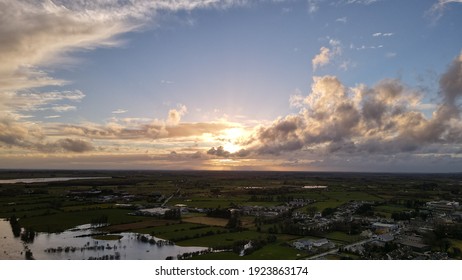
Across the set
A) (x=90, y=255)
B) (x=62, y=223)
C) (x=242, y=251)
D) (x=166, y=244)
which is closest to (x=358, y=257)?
(x=242, y=251)

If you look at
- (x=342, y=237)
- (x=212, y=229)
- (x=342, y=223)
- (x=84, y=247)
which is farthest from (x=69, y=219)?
(x=342, y=223)

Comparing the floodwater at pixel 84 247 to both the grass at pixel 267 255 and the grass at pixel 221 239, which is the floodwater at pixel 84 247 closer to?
the grass at pixel 221 239

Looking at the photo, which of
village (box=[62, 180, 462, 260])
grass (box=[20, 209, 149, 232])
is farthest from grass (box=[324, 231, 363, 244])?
grass (box=[20, 209, 149, 232])

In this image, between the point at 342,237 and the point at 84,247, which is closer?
the point at 84,247

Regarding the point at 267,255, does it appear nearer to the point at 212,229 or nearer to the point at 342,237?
the point at 342,237

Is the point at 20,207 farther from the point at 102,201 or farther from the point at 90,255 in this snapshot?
the point at 90,255

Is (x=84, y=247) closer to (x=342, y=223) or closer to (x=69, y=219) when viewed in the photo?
(x=69, y=219)

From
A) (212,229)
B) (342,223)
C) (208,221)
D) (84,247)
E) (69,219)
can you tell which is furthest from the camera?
(208,221)

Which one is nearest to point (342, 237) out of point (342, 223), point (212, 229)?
point (342, 223)

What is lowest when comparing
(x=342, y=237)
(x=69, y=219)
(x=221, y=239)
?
(x=342, y=237)

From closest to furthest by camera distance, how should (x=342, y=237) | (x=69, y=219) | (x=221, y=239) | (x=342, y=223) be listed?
(x=221, y=239)
(x=342, y=237)
(x=342, y=223)
(x=69, y=219)

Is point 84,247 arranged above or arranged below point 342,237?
above
